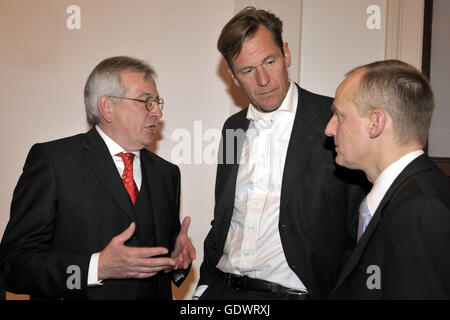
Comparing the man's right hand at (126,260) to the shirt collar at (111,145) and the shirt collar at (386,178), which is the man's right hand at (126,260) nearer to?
the shirt collar at (111,145)

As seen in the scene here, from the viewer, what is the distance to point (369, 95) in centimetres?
164

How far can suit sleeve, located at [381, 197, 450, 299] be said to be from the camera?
1212mm

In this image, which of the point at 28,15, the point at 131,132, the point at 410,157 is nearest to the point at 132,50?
the point at 28,15

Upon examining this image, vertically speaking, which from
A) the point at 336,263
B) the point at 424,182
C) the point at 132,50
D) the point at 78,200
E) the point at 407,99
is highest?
the point at 132,50

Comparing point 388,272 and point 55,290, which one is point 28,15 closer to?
point 55,290

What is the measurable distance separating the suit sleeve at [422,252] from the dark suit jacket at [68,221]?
55.0 inches

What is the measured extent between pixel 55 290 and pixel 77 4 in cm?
235

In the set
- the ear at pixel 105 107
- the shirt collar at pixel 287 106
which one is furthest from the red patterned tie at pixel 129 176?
the shirt collar at pixel 287 106

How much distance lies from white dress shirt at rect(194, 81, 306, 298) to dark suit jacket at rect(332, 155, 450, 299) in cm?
73

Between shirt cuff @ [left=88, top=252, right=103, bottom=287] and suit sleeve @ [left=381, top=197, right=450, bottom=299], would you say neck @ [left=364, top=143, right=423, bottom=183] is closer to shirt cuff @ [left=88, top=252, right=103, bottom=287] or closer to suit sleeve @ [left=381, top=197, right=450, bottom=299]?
suit sleeve @ [left=381, top=197, right=450, bottom=299]

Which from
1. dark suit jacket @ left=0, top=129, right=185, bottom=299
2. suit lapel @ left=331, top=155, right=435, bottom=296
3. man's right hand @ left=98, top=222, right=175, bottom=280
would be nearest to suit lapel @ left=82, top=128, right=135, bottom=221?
dark suit jacket @ left=0, top=129, right=185, bottom=299

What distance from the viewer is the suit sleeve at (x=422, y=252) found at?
1212mm

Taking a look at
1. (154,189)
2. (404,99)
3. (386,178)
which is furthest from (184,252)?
(404,99)

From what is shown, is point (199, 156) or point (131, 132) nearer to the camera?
point (131, 132)
